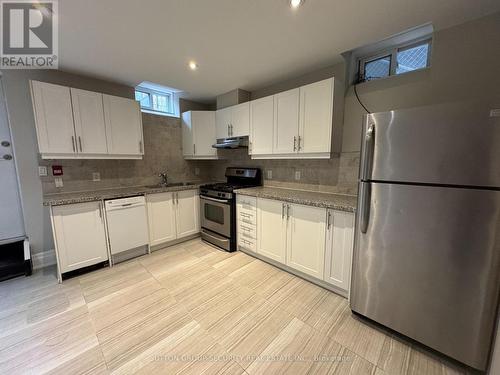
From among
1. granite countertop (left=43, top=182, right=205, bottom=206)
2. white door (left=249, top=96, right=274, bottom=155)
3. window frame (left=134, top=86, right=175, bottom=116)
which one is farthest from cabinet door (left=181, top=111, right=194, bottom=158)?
white door (left=249, top=96, right=274, bottom=155)

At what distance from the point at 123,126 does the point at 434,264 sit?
361cm

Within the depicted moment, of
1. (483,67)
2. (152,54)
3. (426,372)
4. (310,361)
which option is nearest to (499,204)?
(426,372)

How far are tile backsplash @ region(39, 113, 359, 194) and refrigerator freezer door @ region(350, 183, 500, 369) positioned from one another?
0.98 meters

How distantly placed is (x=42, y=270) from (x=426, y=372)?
13.0ft

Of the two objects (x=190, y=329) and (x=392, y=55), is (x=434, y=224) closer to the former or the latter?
(x=392, y=55)

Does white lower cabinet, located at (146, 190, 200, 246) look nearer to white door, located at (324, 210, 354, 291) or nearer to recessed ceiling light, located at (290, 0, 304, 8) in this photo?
white door, located at (324, 210, 354, 291)

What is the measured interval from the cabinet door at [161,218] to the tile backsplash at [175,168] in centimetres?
65

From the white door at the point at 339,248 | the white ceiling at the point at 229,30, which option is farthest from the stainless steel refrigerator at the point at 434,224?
the white ceiling at the point at 229,30

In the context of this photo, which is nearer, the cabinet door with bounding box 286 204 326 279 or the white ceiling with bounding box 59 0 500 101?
the white ceiling with bounding box 59 0 500 101

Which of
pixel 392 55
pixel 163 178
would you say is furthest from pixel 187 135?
pixel 392 55

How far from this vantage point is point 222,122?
3.41 meters

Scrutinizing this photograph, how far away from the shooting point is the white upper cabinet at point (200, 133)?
3527 millimetres

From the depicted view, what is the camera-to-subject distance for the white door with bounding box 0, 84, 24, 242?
239cm

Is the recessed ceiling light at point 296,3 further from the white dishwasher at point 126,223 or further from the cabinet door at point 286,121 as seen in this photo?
the white dishwasher at point 126,223
